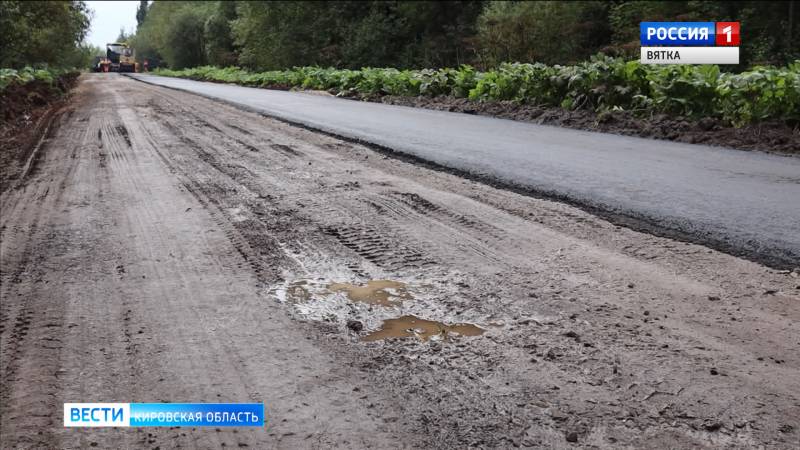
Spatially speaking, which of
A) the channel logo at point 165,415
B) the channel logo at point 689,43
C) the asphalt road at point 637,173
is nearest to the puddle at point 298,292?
the channel logo at point 165,415

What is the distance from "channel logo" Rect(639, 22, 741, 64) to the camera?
11.5m

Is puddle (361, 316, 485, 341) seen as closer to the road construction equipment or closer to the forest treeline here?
the forest treeline

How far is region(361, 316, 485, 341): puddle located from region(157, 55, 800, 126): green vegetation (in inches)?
265

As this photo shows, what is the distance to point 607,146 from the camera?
7359mm

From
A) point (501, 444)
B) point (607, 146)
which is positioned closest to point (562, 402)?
point (501, 444)

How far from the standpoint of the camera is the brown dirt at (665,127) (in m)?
7.12

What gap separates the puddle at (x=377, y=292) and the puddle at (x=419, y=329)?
205mm

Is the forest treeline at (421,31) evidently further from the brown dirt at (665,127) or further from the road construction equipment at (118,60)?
the road construction equipment at (118,60)

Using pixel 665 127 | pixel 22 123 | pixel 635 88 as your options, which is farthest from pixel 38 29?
pixel 665 127

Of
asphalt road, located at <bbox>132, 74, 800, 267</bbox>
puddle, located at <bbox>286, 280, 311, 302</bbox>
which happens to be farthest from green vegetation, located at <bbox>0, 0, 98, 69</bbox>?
puddle, located at <bbox>286, 280, 311, 302</bbox>

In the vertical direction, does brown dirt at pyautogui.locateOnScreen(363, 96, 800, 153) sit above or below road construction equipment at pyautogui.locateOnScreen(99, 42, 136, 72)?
below

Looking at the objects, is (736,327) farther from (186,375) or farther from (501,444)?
(186,375)

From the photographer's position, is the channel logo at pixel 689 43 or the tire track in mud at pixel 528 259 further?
the channel logo at pixel 689 43

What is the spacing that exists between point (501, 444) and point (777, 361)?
1205 millimetres
